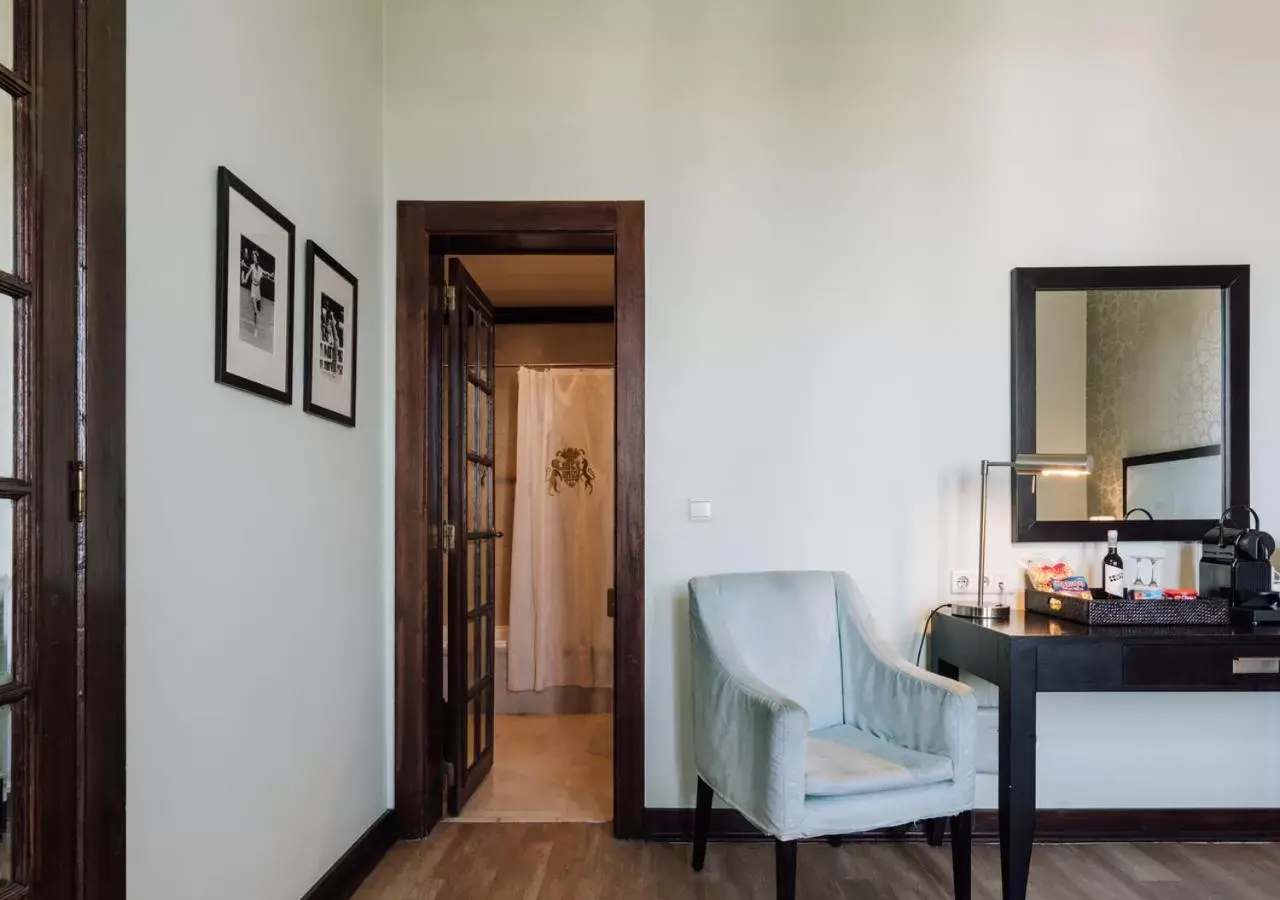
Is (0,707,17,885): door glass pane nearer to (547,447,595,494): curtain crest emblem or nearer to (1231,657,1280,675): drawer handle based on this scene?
(1231,657,1280,675): drawer handle

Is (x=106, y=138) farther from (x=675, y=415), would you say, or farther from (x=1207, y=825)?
(x=1207, y=825)

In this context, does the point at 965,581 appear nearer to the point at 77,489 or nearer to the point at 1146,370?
the point at 1146,370

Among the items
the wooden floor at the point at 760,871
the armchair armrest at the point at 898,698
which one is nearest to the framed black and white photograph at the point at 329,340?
the wooden floor at the point at 760,871

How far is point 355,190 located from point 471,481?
116 centimetres

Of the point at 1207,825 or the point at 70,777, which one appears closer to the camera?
the point at 70,777

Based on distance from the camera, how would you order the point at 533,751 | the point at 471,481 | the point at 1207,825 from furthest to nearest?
the point at 533,751 < the point at 471,481 < the point at 1207,825

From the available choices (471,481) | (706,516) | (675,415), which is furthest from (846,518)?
(471,481)

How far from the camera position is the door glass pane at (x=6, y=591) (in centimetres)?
113

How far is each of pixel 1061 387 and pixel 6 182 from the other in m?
2.79

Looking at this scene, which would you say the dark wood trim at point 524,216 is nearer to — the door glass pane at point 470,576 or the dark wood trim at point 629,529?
the dark wood trim at point 629,529

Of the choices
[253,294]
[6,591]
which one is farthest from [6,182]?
[253,294]

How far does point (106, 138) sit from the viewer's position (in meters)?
1.32

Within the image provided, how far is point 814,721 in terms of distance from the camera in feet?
8.00

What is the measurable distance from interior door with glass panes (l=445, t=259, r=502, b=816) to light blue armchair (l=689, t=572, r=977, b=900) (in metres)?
0.97
